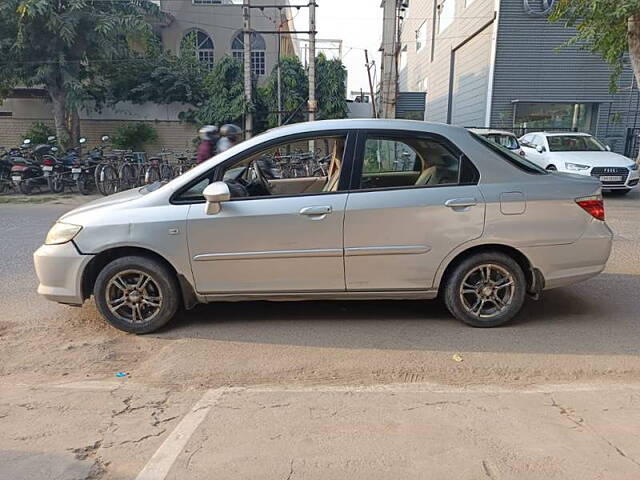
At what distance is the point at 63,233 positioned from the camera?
160 inches

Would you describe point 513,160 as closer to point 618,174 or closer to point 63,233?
point 63,233

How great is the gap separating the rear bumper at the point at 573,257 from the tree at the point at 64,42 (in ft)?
49.1

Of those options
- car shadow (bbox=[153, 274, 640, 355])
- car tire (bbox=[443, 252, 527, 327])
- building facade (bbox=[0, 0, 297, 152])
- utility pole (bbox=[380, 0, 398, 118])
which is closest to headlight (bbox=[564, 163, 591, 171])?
utility pole (bbox=[380, 0, 398, 118])

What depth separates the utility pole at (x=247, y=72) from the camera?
1648 centimetres

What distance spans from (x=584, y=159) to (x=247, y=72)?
11400 millimetres

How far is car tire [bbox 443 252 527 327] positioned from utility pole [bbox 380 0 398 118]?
44.6ft

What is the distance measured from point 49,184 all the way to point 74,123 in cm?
466

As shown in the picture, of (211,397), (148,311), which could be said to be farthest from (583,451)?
(148,311)

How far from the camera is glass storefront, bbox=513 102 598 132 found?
64.8 ft

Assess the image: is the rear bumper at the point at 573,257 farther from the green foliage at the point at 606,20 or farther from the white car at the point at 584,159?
the green foliage at the point at 606,20

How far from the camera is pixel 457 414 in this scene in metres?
2.92

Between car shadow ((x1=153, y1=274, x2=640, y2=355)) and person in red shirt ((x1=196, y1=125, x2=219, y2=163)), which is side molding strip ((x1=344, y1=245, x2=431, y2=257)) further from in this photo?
person in red shirt ((x1=196, y1=125, x2=219, y2=163))

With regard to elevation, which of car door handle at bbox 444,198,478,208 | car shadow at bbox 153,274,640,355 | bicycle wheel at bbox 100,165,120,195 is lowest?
car shadow at bbox 153,274,640,355

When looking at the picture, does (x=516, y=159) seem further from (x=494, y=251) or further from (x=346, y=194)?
(x=346, y=194)
